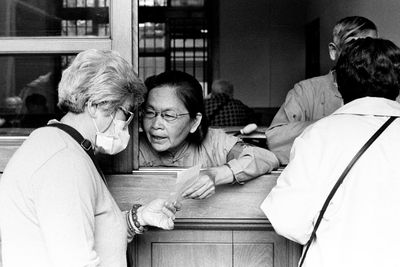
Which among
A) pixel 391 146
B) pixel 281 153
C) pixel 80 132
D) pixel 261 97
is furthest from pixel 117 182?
pixel 261 97

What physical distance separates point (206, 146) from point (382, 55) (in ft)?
3.42

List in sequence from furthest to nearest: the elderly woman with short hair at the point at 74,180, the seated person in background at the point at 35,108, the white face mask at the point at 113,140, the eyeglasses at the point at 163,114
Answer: the seated person in background at the point at 35,108, the eyeglasses at the point at 163,114, the white face mask at the point at 113,140, the elderly woman with short hair at the point at 74,180

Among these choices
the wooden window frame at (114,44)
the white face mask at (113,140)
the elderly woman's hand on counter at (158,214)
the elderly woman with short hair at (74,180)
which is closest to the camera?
the elderly woman with short hair at (74,180)

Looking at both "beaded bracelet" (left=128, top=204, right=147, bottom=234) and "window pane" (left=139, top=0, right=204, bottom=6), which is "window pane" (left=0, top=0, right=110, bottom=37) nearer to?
"beaded bracelet" (left=128, top=204, right=147, bottom=234)

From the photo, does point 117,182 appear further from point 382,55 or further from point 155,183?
point 382,55

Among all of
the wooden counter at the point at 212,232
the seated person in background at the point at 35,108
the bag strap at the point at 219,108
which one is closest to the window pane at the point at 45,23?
the wooden counter at the point at 212,232

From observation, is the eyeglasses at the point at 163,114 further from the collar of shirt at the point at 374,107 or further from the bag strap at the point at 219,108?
the bag strap at the point at 219,108

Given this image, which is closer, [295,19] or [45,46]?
[45,46]

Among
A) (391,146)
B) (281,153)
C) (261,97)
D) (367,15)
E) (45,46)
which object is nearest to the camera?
(391,146)

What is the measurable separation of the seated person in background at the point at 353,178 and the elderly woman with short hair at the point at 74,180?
52cm

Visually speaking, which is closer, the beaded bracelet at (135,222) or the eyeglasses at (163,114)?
the beaded bracelet at (135,222)

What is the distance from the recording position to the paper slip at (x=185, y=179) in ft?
6.81

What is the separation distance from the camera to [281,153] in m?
2.71

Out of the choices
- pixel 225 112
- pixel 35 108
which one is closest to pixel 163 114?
pixel 225 112
